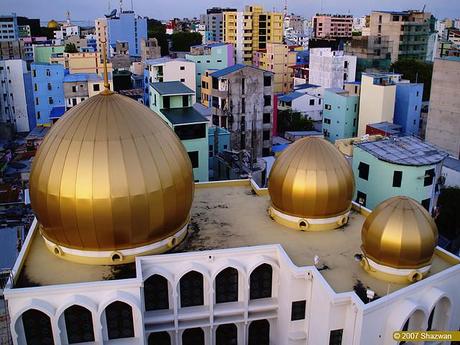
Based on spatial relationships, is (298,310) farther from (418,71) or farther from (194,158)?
(418,71)

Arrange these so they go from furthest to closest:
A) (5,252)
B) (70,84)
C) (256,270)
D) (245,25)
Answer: (245,25), (70,84), (5,252), (256,270)

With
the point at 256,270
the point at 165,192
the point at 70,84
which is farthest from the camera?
the point at 70,84

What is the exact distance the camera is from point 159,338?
57.9 ft

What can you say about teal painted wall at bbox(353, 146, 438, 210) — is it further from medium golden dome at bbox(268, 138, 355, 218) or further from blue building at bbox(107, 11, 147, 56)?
blue building at bbox(107, 11, 147, 56)

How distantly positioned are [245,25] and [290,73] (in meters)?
15.6

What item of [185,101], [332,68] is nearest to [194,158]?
[185,101]

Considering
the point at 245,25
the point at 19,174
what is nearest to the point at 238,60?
the point at 245,25

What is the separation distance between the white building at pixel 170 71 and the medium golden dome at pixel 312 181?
1455 inches

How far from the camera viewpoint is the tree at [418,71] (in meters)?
65.2

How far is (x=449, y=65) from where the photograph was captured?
144ft

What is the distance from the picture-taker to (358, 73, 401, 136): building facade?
149ft

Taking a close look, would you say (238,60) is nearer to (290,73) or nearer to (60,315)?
(290,73)

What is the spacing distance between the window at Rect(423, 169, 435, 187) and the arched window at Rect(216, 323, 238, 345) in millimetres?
13789

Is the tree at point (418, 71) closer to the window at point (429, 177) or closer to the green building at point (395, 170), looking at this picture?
the green building at point (395, 170)
